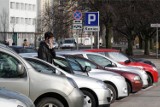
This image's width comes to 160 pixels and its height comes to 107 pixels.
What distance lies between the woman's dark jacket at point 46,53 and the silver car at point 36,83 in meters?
2.34

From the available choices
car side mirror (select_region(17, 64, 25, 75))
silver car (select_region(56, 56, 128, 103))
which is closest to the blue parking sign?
silver car (select_region(56, 56, 128, 103))

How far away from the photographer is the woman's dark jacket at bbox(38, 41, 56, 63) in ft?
35.9

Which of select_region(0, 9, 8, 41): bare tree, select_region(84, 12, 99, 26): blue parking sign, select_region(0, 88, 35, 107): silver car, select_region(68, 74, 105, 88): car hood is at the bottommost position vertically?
select_region(68, 74, 105, 88): car hood

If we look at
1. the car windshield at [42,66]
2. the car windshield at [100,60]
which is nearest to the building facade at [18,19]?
the car windshield at [100,60]

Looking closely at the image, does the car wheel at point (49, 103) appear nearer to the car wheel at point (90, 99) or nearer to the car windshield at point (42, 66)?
the car windshield at point (42, 66)

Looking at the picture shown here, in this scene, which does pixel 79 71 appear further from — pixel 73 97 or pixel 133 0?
pixel 133 0

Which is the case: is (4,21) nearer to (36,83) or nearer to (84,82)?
(84,82)

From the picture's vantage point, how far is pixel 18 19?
332 feet

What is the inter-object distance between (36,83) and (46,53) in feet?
8.60

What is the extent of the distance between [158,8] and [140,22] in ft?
10.2

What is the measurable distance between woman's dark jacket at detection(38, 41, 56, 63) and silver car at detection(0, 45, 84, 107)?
234cm

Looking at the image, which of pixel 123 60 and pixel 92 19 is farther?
pixel 92 19

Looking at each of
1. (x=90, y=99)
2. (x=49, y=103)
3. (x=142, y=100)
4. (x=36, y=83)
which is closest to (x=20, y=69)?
(x=36, y=83)

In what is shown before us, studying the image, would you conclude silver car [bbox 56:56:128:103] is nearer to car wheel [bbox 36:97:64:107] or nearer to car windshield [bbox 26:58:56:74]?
car windshield [bbox 26:58:56:74]
